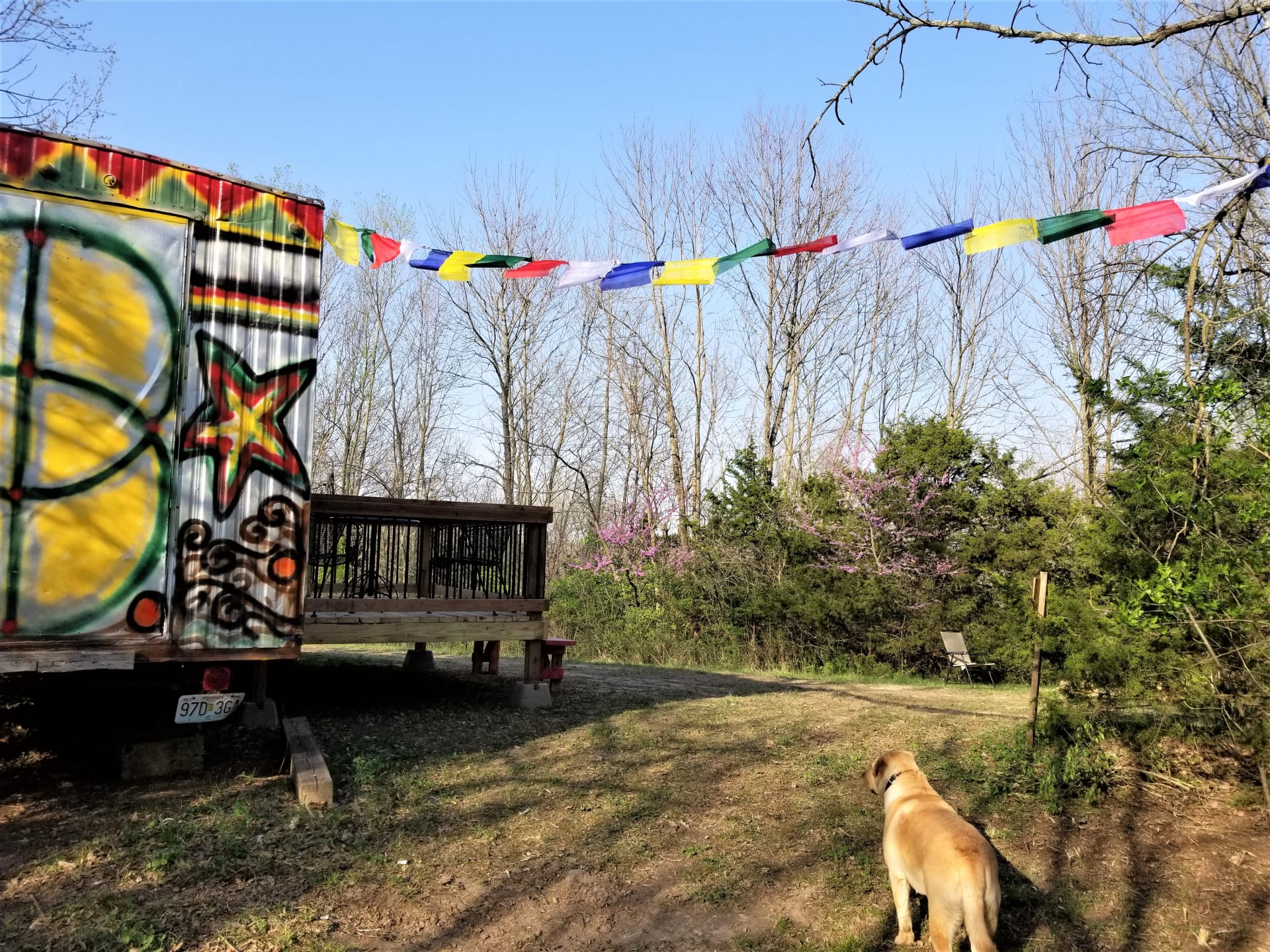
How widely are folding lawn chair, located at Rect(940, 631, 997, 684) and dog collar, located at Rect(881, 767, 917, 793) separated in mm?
11396

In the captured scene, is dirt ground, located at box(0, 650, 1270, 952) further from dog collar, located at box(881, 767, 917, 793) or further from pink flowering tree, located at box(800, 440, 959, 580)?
pink flowering tree, located at box(800, 440, 959, 580)

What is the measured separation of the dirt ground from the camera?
13.1 ft

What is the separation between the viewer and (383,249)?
25.8 ft

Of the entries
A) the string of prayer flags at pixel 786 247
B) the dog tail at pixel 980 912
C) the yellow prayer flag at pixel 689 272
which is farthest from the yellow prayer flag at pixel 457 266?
the dog tail at pixel 980 912

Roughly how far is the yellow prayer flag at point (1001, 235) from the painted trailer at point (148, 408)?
4.40m

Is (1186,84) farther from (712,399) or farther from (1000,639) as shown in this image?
(712,399)

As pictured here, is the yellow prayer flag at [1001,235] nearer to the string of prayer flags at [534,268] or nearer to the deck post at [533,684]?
the string of prayer flags at [534,268]

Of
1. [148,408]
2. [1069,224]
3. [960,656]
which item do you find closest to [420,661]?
[148,408]

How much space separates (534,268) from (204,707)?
456cm

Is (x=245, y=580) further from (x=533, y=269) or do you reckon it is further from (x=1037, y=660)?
(x=1037, y=660)

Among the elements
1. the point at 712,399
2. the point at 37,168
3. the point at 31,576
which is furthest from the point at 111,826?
the point at 712,399

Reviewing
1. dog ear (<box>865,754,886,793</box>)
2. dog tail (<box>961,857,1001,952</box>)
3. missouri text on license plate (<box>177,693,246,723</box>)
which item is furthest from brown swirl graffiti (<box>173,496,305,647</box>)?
dog tail (<box>961,857,1001,952</box>)

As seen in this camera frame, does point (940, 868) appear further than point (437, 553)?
No

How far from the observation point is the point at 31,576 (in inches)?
186
